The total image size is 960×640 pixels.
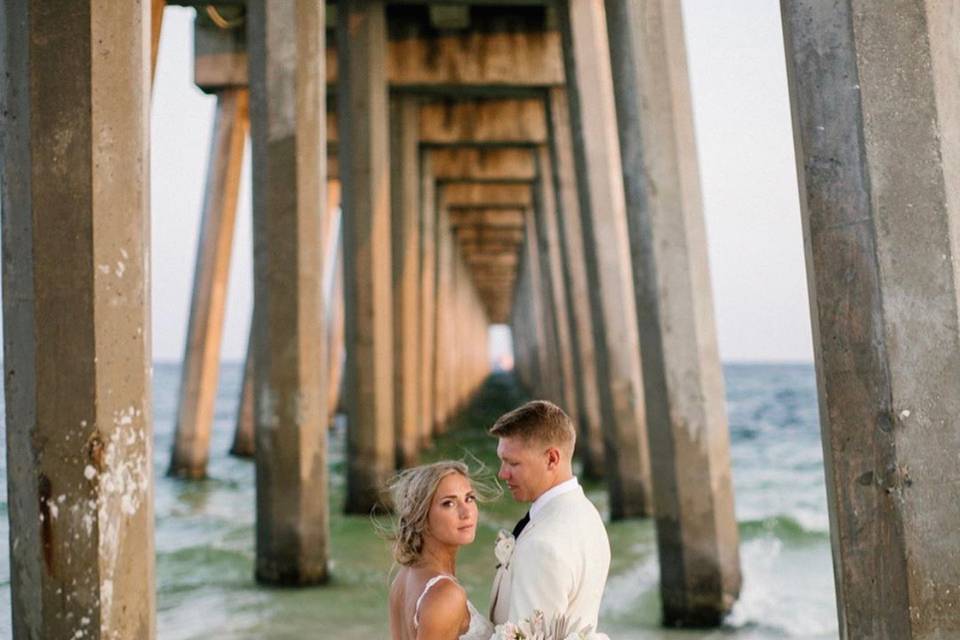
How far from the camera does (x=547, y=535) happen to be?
2.07 m

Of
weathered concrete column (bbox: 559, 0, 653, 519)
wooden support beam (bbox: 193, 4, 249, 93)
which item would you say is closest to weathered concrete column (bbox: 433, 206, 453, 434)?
wooden support beam (bbox: 193, 4, 249, 93)

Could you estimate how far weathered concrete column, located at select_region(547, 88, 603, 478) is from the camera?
12.3 metres

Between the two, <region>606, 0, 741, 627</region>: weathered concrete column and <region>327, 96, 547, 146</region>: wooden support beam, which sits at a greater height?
<region>327, 96, 547, 146</region>: wooden support beam

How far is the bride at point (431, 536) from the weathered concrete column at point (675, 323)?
3.36 m

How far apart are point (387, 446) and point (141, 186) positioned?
6.69 metres

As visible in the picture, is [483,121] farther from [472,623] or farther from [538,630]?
[538,630]

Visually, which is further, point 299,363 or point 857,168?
point 299,363

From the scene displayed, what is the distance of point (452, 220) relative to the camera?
2678 cm

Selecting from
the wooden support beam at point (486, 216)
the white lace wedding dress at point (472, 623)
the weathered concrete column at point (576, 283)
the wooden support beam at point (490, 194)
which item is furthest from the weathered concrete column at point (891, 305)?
the wooden support beam at point (486, 216)

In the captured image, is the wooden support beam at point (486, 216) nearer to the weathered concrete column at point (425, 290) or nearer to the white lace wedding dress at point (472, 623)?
the weathered concrete column at point (425, 290)

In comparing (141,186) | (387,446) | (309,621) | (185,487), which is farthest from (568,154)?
(141,186)

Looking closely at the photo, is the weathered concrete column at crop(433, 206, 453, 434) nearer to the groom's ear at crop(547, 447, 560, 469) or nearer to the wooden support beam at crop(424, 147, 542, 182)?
the wooden support beam at crop(424, 147, 542, 182)

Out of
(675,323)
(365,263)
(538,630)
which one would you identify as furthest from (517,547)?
(365,263)

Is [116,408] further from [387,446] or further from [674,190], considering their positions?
[387,446]
